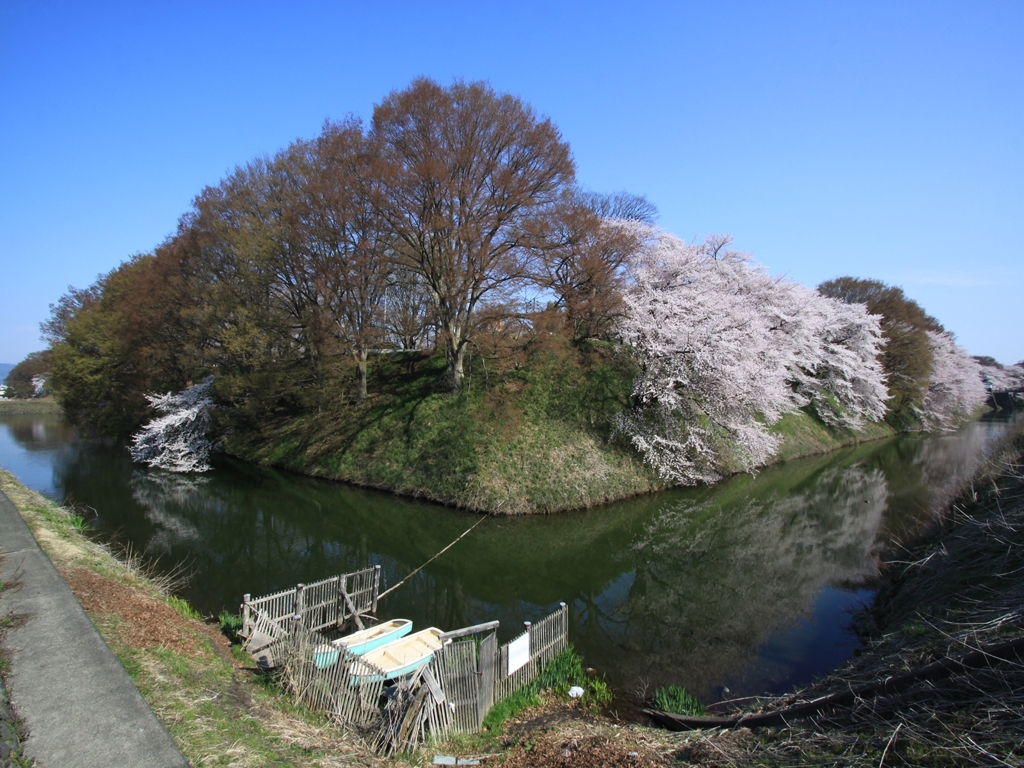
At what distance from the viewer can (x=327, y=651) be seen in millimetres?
8562

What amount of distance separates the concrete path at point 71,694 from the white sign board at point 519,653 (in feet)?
15.7

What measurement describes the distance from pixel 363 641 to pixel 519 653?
3028 mm

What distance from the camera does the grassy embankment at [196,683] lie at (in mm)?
5930

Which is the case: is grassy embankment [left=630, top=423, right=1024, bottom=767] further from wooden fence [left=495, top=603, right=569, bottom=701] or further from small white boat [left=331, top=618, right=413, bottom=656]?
small white boat [left=331, top=618, right=413, bottom=656]

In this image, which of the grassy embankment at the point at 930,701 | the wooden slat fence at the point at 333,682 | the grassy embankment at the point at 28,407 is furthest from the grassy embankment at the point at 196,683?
the grassy embankment at the point at 28,407

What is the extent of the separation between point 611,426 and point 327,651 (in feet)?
58.6

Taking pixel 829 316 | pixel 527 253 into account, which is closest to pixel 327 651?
pixel 527 253

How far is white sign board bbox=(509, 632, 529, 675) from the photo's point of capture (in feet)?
28.3

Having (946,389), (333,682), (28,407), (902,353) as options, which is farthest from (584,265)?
(28,407)

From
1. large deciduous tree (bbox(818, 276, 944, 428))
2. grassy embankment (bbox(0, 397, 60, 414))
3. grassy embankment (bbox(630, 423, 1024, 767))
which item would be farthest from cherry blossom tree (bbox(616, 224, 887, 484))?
grassy embankment (bbox(0, 397, 60, 414))

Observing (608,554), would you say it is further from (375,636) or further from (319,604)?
(319,604)

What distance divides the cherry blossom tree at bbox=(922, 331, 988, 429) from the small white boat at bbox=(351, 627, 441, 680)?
56.0 metres

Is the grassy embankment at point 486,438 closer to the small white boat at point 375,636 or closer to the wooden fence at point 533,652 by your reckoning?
the small white boat at point 375,636

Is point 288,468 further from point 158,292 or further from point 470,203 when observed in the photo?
point 470,203
